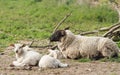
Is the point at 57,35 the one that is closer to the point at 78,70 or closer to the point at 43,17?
the point at 78,70

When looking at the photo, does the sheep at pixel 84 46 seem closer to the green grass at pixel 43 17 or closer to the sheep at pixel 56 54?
the sheep at pixel 56 54

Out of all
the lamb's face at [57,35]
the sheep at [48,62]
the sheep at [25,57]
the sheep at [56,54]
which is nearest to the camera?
the sheep at [48,62]

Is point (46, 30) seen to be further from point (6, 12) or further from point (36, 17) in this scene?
point (6, 12)

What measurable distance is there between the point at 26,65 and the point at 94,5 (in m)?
15.0

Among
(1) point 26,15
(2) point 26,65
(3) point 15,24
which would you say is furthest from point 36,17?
(2) point 26,65

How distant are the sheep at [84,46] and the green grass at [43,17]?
4492mm

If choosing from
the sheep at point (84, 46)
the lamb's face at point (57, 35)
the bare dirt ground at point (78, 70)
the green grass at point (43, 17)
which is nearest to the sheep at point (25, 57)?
the bare dirt ground at point (78, 70)

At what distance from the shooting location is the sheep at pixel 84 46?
44.4 feet

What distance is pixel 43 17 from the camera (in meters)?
25.2

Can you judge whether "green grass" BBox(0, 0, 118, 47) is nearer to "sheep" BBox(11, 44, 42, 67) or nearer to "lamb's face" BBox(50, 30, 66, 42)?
"lamb's face" BBox(50, 30, 66, 42)

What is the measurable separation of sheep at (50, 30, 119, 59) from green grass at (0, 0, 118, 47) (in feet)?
14.7

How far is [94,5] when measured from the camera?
87.5 ft

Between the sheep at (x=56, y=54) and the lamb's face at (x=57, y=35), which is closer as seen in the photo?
the sheep at (x=56, y=54)

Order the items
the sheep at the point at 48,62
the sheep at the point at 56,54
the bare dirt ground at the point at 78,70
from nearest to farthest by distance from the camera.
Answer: the bare dirt ground at the point at 78,70 → the sheep at the point at 48,62 → the sheep at the point at 56,54
